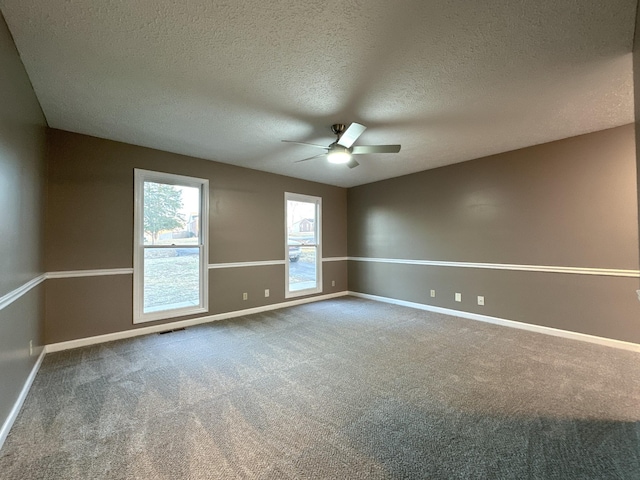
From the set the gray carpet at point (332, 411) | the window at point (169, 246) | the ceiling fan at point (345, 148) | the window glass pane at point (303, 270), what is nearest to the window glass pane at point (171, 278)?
the window at point (169, 246)

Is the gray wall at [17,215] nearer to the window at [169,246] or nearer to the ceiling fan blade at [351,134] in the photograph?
the window at [169,246]

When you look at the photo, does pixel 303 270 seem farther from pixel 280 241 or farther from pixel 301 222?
pixel 301 222

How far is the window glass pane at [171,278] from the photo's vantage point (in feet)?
12.0

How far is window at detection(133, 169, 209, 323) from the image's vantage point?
355 centimetres

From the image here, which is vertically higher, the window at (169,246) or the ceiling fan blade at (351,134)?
the ceiling fan blade at (351,134)

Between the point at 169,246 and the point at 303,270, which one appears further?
the point at 303,270

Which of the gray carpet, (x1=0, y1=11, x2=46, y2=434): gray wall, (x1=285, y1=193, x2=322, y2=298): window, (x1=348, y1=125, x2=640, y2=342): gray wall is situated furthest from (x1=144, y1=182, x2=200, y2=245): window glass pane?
(x1=348, y1=125, x2=640, y2=342): gray wall

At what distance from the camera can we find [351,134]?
105 inches

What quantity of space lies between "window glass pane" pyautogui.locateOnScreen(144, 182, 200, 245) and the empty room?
0.10 ft

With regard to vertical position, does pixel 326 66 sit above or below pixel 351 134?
above

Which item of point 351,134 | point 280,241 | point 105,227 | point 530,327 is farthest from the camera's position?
point 280,241

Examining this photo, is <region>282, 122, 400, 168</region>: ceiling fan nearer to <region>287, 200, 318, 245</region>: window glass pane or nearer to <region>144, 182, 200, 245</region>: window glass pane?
<region>144, 182, 200, 245</region>: window glass pane

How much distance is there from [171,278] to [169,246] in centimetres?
47

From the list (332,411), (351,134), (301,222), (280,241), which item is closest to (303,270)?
(280,241)
